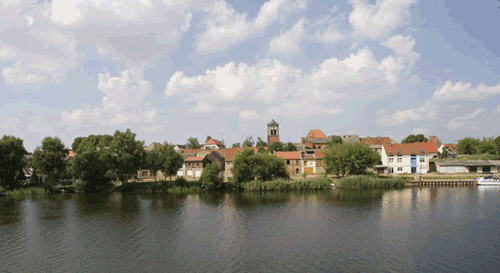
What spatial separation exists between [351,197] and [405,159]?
31649 mm

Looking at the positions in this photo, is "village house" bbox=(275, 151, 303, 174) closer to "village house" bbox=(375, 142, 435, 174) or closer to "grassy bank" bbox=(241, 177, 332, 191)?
"grassy bank" bbox=(241, 177, 332, 191)

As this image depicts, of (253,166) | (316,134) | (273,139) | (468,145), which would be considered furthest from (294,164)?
(468,145)

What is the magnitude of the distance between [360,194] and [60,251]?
4593 cm

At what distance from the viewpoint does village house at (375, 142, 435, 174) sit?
7694 cm

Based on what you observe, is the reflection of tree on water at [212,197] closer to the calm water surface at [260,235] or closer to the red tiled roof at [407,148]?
the calm water surface at [260,235]

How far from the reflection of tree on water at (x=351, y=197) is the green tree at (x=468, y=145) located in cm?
6616

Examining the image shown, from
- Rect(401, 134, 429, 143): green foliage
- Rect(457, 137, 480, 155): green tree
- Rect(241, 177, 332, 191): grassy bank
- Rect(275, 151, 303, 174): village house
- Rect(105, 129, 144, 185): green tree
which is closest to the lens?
Rect(241, 177, 332, 191): grassy bank

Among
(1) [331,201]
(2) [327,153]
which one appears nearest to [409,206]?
(1) [331,201]

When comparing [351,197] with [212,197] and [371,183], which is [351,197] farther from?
[212,197]

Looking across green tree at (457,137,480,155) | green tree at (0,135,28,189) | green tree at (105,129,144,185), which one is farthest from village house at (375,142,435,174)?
green tree at (0,135,28,189)

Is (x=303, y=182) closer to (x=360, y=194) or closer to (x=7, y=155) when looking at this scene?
(x=360, y=194)

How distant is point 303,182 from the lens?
6612 cm

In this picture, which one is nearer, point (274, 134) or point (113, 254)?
point (113, 254)

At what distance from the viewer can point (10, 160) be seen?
66062mm
